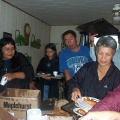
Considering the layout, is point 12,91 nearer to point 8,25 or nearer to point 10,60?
point 10,60

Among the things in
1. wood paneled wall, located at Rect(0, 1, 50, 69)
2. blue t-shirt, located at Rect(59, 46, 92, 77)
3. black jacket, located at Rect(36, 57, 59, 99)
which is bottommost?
black jacket, located at Rect(36, 57, 59, 99)

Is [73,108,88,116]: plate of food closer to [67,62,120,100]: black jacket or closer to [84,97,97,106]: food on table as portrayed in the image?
[84,97,97,106]: food on table

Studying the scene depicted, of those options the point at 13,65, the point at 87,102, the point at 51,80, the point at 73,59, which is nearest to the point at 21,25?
the point at 51,80

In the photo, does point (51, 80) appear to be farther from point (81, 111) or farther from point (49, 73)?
point (81, 111)

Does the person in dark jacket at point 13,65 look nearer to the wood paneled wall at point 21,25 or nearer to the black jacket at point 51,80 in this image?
the black jacket at point 51,80

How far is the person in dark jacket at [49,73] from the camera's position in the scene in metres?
2.69

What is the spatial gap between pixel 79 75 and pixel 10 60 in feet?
2.44

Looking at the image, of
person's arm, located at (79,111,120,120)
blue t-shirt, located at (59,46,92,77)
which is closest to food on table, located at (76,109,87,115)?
person's arm, located at (79,111,120,120)

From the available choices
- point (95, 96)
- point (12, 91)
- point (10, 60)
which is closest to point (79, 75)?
point (95, 96)

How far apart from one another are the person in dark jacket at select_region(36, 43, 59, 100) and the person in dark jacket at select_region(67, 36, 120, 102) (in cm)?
133

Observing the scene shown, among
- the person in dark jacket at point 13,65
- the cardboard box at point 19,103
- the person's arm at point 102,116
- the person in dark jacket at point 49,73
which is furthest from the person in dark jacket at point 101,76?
the person in dark jacket at point 49,73

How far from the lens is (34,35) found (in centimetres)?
400

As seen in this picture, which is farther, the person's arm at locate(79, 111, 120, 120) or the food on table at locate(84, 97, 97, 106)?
the food on table at locate(84, 97, 97, 106)

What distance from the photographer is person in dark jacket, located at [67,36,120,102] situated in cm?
125
